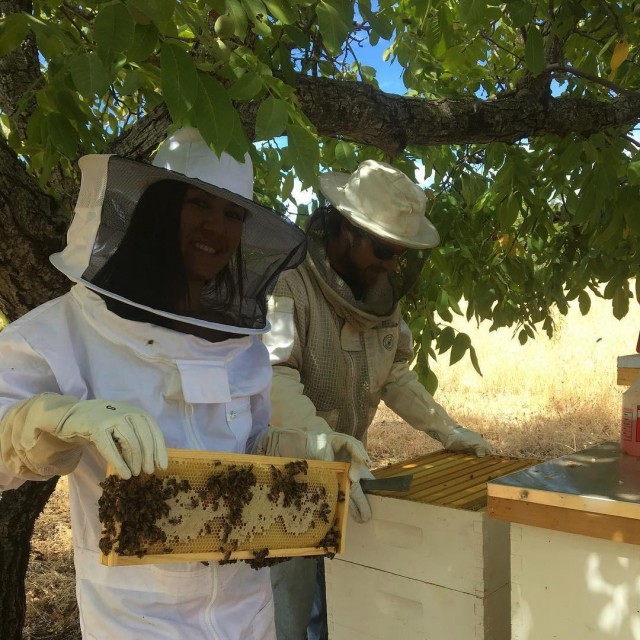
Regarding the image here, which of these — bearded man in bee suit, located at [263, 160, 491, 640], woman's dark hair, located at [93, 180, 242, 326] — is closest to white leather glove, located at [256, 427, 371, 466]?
bearded man in bee suit, located at [263, 160, 491, 640]

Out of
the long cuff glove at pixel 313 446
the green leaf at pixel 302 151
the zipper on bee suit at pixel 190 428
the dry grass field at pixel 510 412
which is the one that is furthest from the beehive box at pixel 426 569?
the dry grass field at pixel 510 412

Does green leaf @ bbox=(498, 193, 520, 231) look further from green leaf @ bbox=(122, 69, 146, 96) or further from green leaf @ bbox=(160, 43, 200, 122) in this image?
green leaf @ bbox=(160, 43, 200, 122)

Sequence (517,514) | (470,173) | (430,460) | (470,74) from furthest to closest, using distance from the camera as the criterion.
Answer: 1. (470,173)
2. (470,74)
3. (430,460)
4. (517,514)

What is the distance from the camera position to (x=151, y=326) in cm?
155

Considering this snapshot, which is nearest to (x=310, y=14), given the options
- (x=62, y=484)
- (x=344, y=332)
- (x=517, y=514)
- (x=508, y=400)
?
(x=344, y=332)

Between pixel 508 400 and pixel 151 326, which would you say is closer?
pixel 151 326

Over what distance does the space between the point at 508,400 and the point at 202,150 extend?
810 cm

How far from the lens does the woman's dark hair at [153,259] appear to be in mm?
1564

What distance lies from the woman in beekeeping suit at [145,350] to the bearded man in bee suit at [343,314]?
0.57 meters

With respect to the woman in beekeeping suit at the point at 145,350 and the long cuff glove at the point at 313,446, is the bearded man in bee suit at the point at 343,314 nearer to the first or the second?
the long cuff glove at the point at 313,446

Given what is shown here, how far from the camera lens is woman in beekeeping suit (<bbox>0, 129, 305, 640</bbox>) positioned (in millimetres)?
1478

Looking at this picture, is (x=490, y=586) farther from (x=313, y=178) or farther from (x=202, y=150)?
(x=202, y=150)

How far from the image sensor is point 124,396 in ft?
5.05

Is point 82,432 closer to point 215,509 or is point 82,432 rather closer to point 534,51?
point 215,509
